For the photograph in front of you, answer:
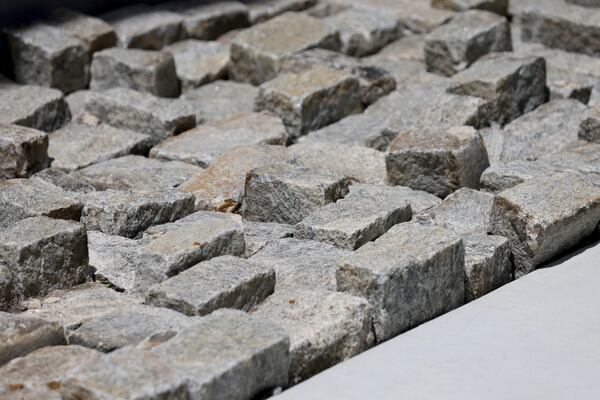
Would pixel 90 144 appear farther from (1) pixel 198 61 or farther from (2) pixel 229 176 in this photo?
(1) pixel 198 61

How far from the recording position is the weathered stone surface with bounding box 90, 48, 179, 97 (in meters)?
8.41

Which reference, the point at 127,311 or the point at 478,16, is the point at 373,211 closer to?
the point at 127,311

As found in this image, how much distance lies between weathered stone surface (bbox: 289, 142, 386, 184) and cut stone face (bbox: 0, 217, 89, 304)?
1.73 metres

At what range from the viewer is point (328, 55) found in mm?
8805

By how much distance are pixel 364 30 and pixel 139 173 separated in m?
2.97

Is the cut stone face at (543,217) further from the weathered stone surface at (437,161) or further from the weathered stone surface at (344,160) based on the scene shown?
the weathered stone surface at (344,160)

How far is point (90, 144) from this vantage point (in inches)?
294

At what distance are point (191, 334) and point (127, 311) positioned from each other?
24.3 inches

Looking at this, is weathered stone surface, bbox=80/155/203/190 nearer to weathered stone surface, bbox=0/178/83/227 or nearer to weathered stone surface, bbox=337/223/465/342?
weathered stone surface, bbox=0/178/83/227

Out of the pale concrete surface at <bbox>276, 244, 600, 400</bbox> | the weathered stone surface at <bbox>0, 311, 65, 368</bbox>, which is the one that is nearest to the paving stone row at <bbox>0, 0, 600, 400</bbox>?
the weathered stone surface at <bbox>0, 311, 65, 368</bbox>

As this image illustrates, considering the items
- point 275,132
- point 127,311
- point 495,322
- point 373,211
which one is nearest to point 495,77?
point 275,132

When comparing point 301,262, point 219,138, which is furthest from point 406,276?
point 219,138

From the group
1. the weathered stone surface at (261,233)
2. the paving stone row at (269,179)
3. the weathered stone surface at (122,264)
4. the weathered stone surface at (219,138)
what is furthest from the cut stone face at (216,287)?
the weathered stone surface at (219,138)

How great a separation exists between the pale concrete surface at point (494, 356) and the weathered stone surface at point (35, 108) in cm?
327
